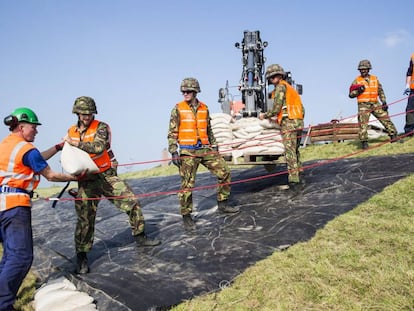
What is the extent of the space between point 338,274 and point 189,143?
271cm

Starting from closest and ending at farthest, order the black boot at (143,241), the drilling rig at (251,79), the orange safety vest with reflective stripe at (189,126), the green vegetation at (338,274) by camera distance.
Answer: the green vegetation at (338,274), the black boot at (143,241), the orange safety vest with reflective stripe at (189,126), the drilling rig at (251,79)

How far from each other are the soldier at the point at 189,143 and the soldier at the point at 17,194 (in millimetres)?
2091

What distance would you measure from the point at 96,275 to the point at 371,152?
22.0 ft

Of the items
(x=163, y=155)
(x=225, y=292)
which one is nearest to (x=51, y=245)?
(x=225, y=292)

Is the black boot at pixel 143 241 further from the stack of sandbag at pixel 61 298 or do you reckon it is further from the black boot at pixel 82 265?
the stack of sandbag at pixel 61 298

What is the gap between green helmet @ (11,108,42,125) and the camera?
3127 mm

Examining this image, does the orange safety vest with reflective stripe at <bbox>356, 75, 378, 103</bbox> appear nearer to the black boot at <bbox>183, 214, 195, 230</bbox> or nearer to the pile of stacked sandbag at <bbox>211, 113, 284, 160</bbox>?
the pile of stacked sandbag at <bbox>211, 113, 284, 160</bbox>

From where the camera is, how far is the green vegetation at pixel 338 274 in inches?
102

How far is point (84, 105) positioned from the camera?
386cm

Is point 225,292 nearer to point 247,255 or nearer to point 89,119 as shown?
point 247,255

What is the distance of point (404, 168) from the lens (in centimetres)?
598

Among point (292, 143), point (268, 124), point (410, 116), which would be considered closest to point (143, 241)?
point (292, 143)

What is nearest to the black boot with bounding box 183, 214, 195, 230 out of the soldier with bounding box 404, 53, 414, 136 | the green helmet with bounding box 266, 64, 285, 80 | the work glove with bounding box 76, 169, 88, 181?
the work glove with bounding box 76, 169, 88, 181

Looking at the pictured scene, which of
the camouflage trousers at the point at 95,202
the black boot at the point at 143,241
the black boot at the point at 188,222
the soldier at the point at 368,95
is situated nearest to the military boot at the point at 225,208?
the black boot at the point at 188,222
